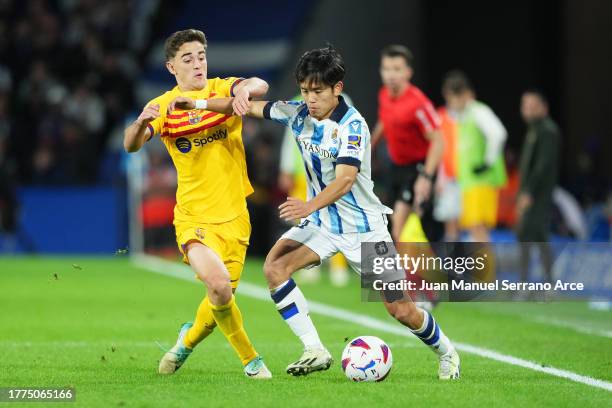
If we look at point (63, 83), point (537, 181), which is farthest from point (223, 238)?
point (63, 83)

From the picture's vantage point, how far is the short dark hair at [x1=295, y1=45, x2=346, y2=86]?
735 cm

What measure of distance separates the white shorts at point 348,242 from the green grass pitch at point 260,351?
0.73 meters

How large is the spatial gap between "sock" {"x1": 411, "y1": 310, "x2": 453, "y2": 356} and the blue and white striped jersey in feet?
2.06

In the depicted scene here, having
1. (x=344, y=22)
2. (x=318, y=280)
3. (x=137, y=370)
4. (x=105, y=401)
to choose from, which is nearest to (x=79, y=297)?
(x=318, y=280)

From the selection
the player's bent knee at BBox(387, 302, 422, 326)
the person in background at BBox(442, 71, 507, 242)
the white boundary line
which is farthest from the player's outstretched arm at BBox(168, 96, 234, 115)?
the person in background at BBox(442, 71, 507, 242)

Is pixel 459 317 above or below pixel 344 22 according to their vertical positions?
below

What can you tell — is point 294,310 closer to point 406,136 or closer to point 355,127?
point 355,127

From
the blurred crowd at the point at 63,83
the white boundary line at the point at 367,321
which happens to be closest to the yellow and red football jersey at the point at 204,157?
the white boundary line at the point at 367,321

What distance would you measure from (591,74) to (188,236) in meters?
14.6

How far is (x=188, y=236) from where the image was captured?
7629mm

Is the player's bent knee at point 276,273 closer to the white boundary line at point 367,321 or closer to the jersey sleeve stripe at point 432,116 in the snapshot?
the white boundary line at point 367,321

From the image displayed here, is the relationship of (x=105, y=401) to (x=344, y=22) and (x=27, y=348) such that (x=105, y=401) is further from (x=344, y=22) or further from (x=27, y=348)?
(x=344, y=22)

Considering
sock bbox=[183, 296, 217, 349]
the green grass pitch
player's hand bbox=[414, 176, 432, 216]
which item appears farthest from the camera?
player's hand bbox=[414, 176, 432, 216]

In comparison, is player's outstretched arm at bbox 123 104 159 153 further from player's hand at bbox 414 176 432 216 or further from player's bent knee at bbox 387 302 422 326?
player's hand at bbox 414 176 432 216
